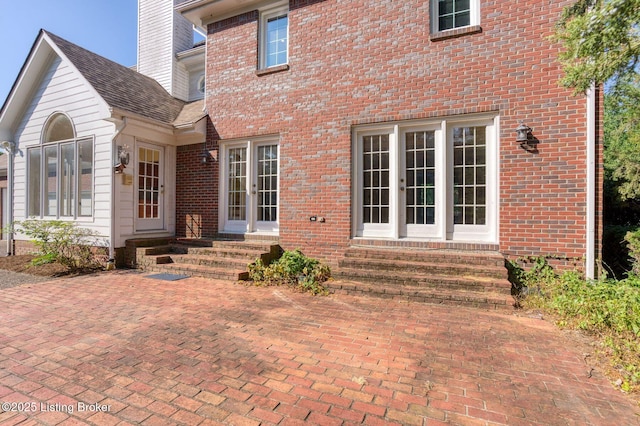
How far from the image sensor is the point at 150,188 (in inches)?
324

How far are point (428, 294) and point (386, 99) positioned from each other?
3771 mm

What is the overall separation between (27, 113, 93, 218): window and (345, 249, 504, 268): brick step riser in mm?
6572

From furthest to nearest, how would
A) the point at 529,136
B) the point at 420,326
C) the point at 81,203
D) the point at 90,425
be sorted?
the point at 81,203 → the point at 529,136 → the point at 420,326 → the point at 90,425

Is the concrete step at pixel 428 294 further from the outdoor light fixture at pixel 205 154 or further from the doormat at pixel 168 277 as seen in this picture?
the outdoor light fixture at pixel 205 154

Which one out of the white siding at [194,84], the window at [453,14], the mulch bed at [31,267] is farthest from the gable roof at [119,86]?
the window at [453,14]

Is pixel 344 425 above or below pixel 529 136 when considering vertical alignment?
below

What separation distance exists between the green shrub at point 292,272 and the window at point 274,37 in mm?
4555

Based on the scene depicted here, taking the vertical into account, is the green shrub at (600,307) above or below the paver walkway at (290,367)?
above

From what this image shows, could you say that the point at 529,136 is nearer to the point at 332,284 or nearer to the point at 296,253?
the point at 332,284

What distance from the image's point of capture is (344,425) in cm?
213

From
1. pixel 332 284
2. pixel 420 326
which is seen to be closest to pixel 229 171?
pixel 332 284

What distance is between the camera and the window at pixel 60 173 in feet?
26.3

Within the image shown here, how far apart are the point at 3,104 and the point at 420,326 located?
38.6ft

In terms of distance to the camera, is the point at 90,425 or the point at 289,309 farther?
the point at 289,309
